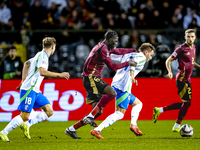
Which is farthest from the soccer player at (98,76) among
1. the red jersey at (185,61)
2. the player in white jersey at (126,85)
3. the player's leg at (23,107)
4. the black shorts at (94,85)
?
the red jersey at (185,61)

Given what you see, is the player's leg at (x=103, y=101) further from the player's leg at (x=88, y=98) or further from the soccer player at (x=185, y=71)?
the soccer player at (x=185, y=71)

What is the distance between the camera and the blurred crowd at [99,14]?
1120 centimetres

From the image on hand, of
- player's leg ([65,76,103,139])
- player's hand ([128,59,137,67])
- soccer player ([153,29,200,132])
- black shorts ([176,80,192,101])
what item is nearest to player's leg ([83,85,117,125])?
player's leg ([65,76,103,139])

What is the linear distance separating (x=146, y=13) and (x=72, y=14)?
2.53 metres

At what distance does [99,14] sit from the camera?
1162 centimetres

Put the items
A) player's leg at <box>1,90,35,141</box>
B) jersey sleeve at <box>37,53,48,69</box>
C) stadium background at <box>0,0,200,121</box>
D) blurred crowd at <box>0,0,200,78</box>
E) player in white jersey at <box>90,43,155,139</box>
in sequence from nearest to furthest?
jersey sleeve at <box>37,53,48,69</box> → player's leg at <box>1,90,35,141</box> → player in white jersey at <box>90,43,155,139</box> → stadium background at <box>0,0,200,121</box> → blurred crowd at <box>0,0,200,78</box>

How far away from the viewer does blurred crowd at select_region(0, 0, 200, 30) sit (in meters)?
11.2

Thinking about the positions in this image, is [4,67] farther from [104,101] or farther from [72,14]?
[104,101]

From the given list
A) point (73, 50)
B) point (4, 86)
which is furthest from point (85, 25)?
point (4, 86)

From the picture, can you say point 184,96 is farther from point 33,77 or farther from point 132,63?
point 33,77

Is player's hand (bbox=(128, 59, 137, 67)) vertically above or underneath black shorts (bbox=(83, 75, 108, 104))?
above

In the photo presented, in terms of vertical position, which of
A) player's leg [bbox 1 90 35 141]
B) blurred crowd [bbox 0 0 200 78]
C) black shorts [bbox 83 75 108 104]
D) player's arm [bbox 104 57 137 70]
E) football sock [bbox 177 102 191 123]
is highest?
blurred crowd [bbox 0 0 200 78]

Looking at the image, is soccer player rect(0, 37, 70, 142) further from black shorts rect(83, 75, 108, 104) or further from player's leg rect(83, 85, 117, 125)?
player's leg rect(83, 85, 117, 125)

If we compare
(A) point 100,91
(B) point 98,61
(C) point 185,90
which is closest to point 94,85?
(A) point 100,91
